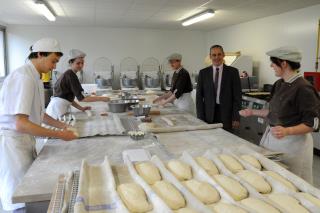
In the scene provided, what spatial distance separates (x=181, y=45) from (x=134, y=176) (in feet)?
23.4

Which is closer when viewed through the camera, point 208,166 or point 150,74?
point 208,166

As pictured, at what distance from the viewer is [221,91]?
2.69 meters

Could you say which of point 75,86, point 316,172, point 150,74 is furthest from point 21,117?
point 150,74

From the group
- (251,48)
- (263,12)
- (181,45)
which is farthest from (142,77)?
(263,12)

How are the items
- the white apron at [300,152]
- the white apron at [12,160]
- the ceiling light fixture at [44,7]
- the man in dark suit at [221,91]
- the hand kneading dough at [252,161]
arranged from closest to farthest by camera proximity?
1. the hand kneading dough at [252,161]
2. the white apron at [12,160]
3. the white apron at [300,152]
4. the man in dark suit at [221,91]
5. the ceiling light fixture at [44,7]

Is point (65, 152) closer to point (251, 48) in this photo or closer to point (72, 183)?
point (72, 183)

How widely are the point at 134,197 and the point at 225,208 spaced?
0.29 meters

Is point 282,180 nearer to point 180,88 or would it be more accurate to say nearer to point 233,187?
point 233,187

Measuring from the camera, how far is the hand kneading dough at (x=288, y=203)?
0.86 m

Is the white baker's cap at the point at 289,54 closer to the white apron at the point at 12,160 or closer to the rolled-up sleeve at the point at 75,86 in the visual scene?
the white apron at the point at 12,160

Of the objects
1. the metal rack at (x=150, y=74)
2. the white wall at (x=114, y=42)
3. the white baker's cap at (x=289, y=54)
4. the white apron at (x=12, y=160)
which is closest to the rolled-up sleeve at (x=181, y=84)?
the white baker's cap at (x=289, y=54)

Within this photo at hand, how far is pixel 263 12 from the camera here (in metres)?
4.77

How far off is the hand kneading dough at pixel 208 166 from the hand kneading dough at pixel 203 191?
4.9 inches

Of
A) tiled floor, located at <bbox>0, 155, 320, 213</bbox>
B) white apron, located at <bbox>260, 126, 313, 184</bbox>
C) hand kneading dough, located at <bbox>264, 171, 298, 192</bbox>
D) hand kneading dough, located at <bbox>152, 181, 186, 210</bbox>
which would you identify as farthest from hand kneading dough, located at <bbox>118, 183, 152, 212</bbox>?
tiled floor, located at <bbox>0, 155, 320, 213</bbox>
